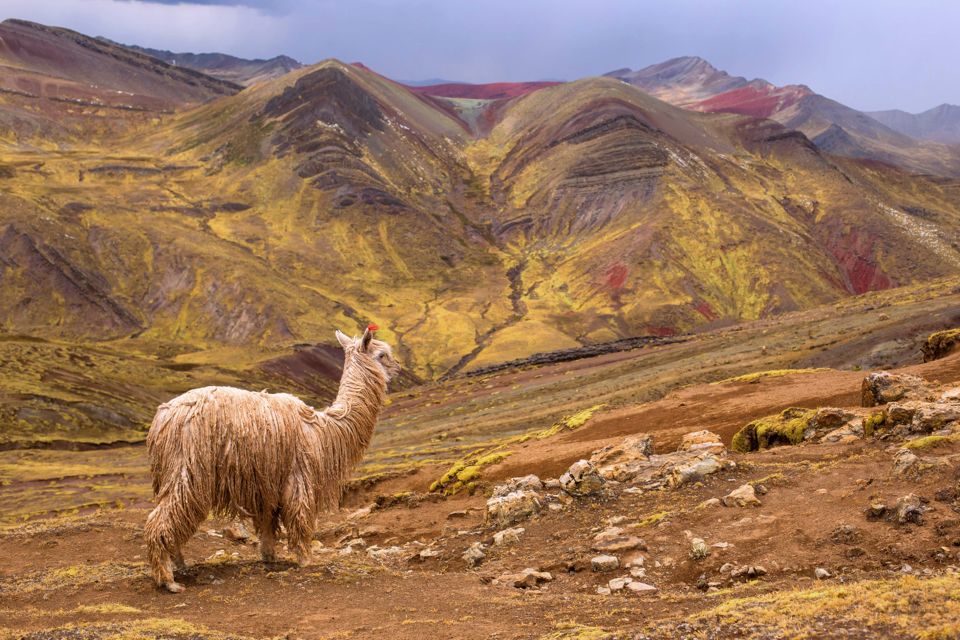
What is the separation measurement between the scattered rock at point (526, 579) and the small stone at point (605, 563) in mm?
825

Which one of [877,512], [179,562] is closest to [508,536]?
[179,562]

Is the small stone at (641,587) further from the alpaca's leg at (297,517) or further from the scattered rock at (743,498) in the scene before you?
the alpaca's leg at (297,517)

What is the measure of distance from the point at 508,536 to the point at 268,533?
549cm

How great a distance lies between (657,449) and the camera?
25891mm

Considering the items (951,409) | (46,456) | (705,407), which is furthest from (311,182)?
(951,409)

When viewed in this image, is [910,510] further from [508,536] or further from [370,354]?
[370,354]

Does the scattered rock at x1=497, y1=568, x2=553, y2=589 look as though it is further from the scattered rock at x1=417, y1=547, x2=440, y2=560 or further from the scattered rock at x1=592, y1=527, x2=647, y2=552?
the scattered rock at x1=417, y1=547, x2=440, y2=560

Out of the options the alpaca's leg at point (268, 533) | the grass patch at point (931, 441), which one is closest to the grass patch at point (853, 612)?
the grass patch at point (931, 441)

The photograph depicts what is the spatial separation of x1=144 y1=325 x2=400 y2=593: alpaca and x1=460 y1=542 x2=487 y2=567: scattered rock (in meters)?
3.29

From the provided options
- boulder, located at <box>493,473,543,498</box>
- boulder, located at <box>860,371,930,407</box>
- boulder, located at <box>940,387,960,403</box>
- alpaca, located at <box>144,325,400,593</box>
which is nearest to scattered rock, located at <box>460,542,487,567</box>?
boulder, located at <box>493,473,543,498</box>

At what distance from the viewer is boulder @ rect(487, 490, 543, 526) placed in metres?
18.5

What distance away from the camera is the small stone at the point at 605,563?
1413 centimetres

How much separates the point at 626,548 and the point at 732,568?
2256 mm

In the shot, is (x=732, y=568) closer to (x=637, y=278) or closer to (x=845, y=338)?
(x=845, y=338)
